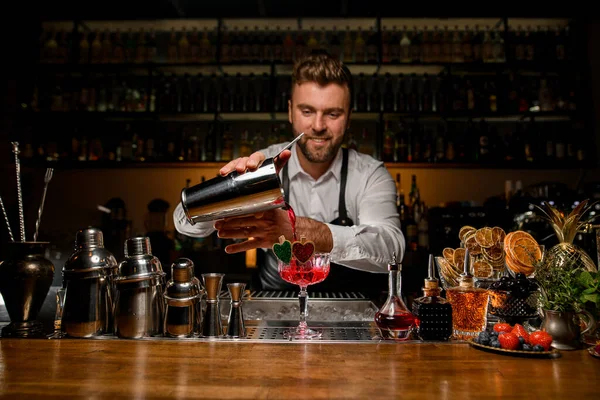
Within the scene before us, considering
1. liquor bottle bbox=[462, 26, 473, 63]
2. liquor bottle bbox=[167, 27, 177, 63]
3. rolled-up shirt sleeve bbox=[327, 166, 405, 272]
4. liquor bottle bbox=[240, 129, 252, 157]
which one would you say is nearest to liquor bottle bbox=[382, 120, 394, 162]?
liquor bottle bbox=[462, 26, 473, 63]

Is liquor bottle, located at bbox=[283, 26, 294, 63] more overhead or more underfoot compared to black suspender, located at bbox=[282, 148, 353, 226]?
more overhead

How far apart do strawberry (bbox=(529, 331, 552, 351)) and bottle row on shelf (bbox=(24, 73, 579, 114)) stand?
99.9 inches

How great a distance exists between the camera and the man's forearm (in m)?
1.47

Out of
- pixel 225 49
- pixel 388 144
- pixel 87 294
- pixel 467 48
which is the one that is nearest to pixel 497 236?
pixel 87 294

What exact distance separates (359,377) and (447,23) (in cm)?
336

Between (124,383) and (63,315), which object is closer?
(124,383)

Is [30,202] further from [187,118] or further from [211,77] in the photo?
[211,77]

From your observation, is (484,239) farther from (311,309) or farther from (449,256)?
(311,309)

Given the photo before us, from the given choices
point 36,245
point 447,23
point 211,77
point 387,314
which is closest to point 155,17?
point 211,77

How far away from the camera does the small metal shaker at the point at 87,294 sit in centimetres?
103

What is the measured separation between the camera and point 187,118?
3.54 metres

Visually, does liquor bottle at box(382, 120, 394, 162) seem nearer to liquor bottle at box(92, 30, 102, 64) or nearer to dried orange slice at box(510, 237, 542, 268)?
liquor bottle at box(92, 30, 102, 64)

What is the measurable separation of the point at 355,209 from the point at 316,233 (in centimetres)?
Result: 74

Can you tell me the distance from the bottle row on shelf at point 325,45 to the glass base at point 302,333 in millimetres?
2608
